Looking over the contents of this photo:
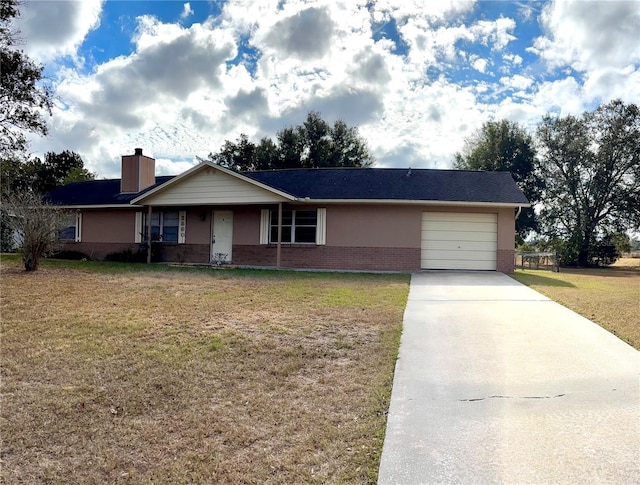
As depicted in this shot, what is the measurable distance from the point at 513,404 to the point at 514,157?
30373 millimetres

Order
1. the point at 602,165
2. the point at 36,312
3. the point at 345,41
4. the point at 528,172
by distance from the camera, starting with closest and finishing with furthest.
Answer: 1. the point at 36,312
2. the point at 345,41
3. the point at 602,165
4. the point at 528,172

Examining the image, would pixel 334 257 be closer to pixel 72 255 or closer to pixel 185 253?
pixel 185 253

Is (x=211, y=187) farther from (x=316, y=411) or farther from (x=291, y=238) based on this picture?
(x=316, y=411)

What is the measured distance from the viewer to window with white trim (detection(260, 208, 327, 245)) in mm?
16297

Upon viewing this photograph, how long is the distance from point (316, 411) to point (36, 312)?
558cm

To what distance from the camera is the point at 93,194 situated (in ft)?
70.4

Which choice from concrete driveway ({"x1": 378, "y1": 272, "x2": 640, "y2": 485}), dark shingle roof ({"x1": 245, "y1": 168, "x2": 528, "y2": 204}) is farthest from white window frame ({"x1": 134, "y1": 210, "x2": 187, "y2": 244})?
concrete driveway ({"x1": 378, "y1": 272, "x2": 640, "y2": 485})

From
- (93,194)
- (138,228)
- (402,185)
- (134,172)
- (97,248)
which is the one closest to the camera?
(402,185)

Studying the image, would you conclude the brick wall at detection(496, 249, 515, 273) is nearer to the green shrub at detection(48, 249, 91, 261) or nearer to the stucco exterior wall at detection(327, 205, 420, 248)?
the stucco exterior wall at detection(327, 205, 420, 248)

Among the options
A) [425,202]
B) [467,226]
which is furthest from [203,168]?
[467,226]

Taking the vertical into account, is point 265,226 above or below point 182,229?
above

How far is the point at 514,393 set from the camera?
3990 millimetres

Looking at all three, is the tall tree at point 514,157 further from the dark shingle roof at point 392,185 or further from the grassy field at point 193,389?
the grassy field at point 193,389

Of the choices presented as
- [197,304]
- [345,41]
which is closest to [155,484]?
[197,304]
